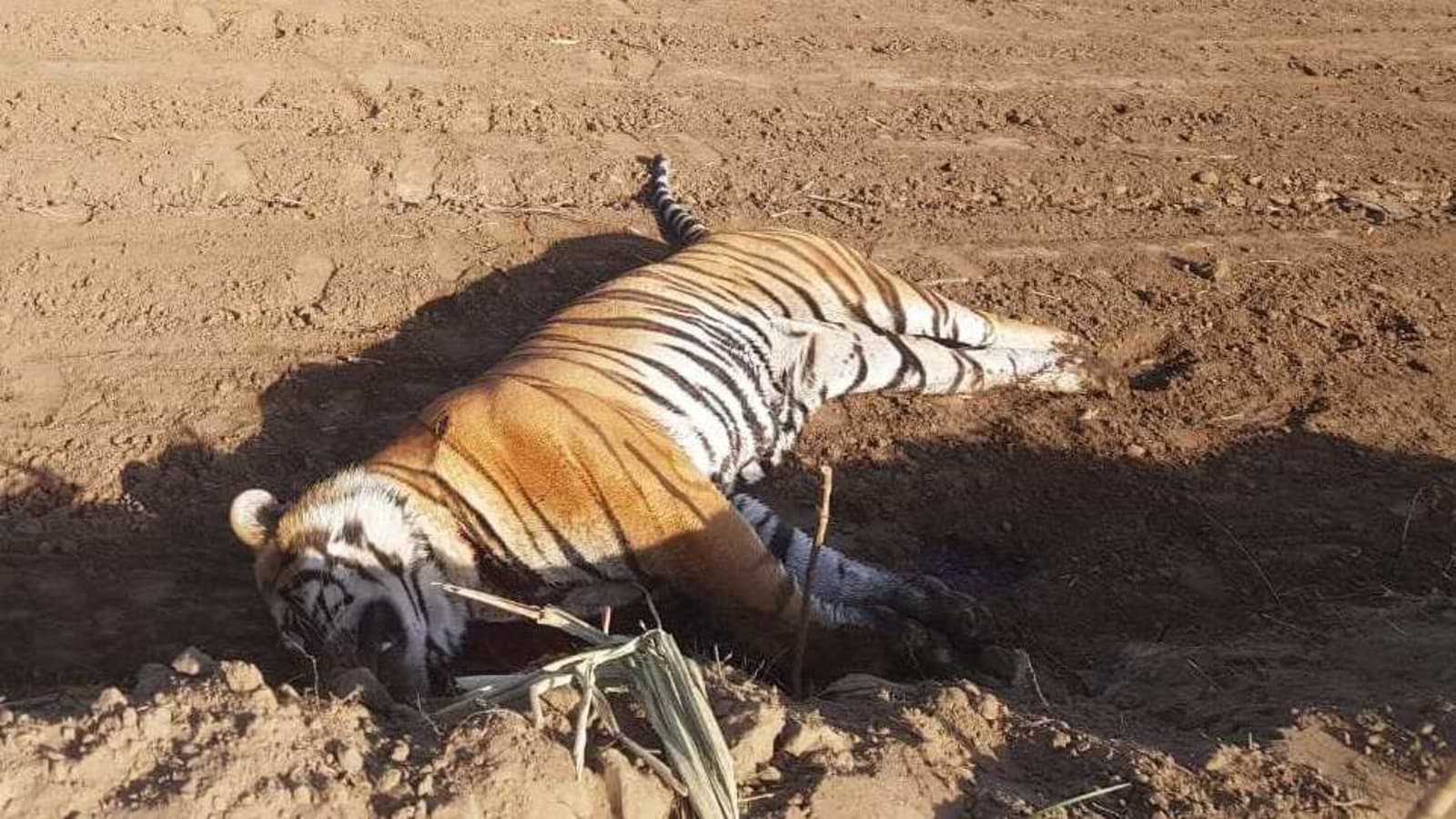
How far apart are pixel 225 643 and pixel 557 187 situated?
3.58m

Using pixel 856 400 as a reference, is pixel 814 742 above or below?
above

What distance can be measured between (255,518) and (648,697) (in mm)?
1831

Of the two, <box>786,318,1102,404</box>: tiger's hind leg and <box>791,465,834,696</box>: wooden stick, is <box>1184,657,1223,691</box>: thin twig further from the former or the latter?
<box>786,318,1102,404</box>: tiger's hind leg

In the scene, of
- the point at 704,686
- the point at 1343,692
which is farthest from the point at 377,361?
the point at 1343,692

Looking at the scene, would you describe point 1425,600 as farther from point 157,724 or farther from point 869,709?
point 157,724

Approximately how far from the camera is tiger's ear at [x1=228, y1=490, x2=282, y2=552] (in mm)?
3994

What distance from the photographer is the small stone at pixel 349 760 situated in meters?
2.64

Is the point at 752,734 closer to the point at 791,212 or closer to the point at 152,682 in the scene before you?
the point at 152,682

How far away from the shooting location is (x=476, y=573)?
4.03 metres

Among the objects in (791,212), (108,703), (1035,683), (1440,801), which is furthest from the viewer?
(791,212)

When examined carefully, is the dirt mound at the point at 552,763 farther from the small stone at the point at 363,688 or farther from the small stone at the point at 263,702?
the small stone at the point at 363,688

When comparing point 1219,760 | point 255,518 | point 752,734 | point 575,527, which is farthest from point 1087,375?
point 255,518

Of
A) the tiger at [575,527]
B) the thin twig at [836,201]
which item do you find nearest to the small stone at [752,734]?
the tiger at [575,527]

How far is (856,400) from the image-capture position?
5.70m
